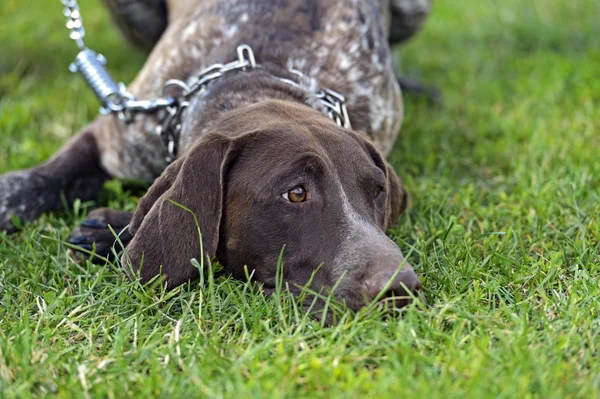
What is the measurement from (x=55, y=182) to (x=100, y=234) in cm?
83

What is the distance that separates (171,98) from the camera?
4.07 m

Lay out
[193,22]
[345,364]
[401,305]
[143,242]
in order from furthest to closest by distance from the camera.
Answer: [193,22], [143,242], [401,305], [345,364]

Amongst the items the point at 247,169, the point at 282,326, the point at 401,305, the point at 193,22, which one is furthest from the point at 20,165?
the point at 401,305

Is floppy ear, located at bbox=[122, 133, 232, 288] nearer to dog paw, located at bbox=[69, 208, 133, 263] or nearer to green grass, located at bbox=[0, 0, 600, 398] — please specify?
green grass, located at bbox=[0, 0, 600, 398]

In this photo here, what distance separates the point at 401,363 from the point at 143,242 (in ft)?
3.49

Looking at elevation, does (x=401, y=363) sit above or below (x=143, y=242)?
below

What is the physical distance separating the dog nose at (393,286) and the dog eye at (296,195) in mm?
424

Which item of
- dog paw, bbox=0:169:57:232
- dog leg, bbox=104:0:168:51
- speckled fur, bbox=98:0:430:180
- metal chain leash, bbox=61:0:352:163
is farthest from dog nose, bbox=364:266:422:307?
dog leg, bbox=104:0:168:51

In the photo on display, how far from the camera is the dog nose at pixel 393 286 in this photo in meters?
2.59

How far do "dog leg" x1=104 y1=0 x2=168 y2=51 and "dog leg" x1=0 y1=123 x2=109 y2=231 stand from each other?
56.8 inches

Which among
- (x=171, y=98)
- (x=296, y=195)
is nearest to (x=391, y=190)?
(x=296, y=195)

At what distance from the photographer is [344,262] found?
2727 millimetres

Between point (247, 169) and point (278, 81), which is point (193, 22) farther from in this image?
point (247, 169)

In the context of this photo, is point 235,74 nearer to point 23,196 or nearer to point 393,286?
point 23,196
